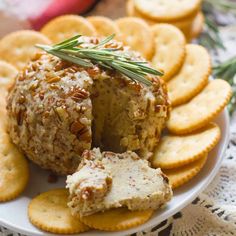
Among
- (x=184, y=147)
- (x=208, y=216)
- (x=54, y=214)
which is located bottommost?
(x=208, y=216)

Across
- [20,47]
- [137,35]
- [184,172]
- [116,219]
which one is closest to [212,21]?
[137,35]

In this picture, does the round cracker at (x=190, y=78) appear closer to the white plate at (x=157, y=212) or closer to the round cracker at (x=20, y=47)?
the white plate at (x=157, y=212)

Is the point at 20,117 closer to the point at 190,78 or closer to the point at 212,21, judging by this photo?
the point at 190,78

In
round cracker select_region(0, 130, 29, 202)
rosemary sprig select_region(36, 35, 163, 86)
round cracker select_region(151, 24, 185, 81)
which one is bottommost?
round cracker select_region(0, 130, 29, 202)

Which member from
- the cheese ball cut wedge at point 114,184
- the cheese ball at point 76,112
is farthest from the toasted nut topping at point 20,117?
the cheese ball cut wedge at point 114,184

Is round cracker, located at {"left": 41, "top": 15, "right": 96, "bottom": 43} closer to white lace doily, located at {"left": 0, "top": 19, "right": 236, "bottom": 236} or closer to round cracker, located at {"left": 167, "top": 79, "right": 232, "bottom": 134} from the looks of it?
round cracker, located at {"left": 167, "top": 79, "right": 232, "bottom": 134}

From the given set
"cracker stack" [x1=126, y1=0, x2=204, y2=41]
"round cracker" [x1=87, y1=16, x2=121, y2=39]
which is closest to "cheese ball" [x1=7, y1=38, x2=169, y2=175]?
"round cracker" [x1=87, y1=16, x2=121, y2=39]

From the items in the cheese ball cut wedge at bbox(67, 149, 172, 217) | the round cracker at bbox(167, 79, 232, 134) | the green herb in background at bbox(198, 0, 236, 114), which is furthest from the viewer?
the green herb in background at bbox(198, 0, 236, 114)
